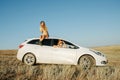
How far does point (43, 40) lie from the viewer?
13.0 metres

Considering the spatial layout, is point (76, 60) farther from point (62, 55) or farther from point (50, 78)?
point (50, 78)

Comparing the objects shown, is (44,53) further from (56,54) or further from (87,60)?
(87,60)

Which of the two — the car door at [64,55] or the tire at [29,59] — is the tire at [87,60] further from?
the tire at [29,59]

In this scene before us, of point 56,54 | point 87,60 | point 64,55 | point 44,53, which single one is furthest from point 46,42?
point 87,60

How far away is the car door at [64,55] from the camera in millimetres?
12484

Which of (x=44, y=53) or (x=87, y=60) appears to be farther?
(x=44, y=53)

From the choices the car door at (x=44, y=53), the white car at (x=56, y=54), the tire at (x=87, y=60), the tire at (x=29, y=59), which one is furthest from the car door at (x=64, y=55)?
the tire at (x=29, y=59)

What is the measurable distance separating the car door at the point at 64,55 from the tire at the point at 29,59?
1062mm

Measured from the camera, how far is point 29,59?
42.7 feet

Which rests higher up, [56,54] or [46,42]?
[46,42]

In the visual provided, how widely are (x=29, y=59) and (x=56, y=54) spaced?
154cm

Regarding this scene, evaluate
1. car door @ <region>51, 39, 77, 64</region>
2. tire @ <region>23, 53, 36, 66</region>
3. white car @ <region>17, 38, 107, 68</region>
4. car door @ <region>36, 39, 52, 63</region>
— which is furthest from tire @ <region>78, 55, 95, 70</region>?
tire @ <region>23, 53, 36, 66</region>

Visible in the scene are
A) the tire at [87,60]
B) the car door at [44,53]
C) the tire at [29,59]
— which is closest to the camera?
the tire at [87,60]

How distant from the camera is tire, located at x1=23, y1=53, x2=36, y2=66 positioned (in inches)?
509
